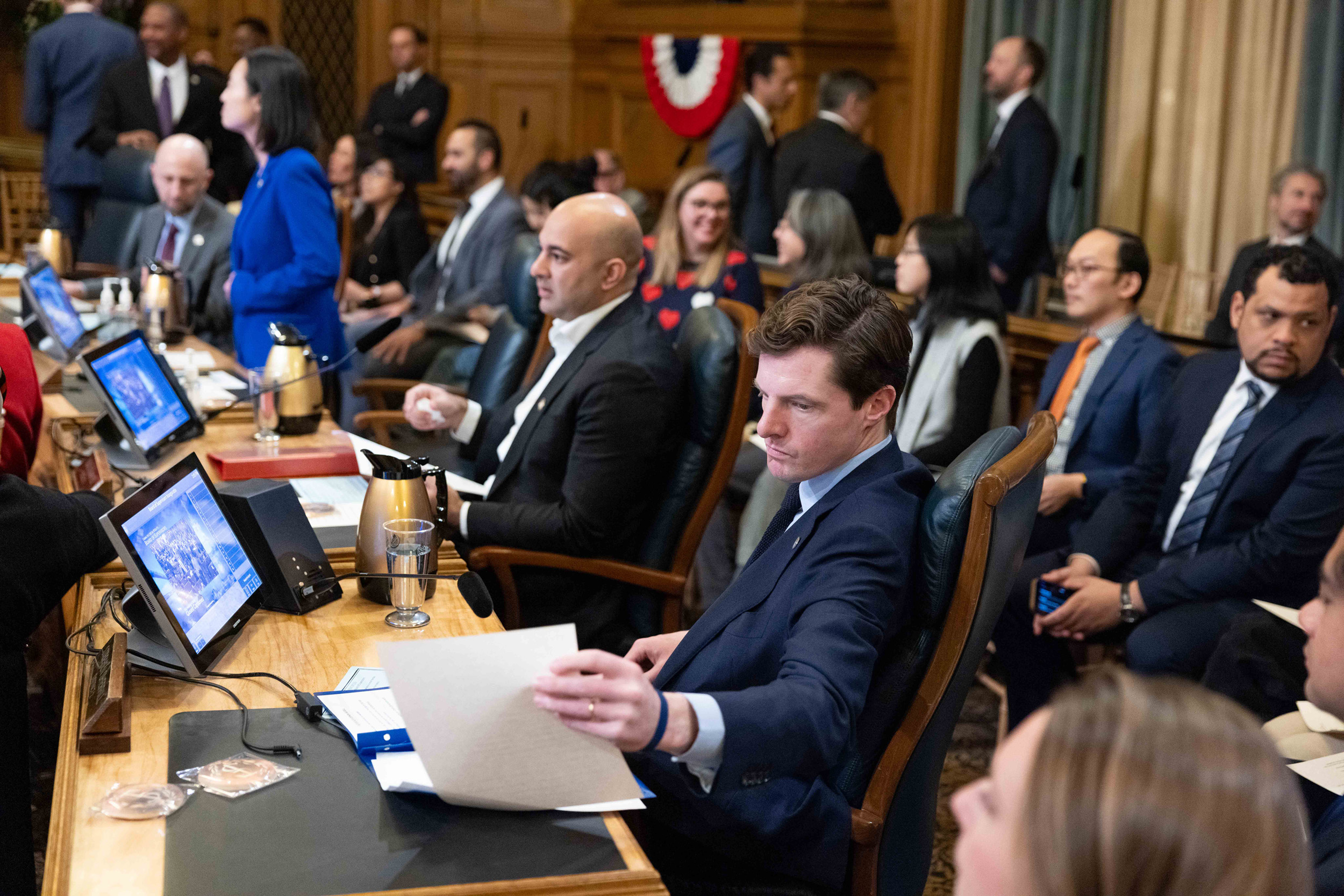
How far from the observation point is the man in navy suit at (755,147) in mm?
5938

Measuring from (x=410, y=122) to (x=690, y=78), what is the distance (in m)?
1.69

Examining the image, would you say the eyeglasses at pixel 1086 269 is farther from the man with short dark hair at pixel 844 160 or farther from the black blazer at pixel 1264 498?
the man with short dark hair at pixel 844 160

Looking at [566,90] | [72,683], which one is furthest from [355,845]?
[566,90]

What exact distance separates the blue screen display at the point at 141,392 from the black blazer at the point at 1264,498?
80.8 inches

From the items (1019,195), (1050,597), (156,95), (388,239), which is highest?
(156,95)

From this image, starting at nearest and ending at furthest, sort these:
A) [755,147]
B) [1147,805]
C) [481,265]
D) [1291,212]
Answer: [1147,805] → [1291,212] → [481,265] → [755,147]

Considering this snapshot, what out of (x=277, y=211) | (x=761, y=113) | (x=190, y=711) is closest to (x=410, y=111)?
(x=761, y=113)

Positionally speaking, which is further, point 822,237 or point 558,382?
point 822,237

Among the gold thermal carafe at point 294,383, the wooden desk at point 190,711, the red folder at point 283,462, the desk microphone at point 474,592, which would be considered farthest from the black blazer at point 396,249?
the desk microphone at point 474,592

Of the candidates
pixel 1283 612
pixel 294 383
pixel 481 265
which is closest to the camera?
pixel 1283 612

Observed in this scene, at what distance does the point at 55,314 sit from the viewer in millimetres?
3793

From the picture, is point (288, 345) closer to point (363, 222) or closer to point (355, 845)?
point (355, 845)

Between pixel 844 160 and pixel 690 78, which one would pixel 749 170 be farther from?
pixel 690 78

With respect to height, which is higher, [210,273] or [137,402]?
[210,273]
